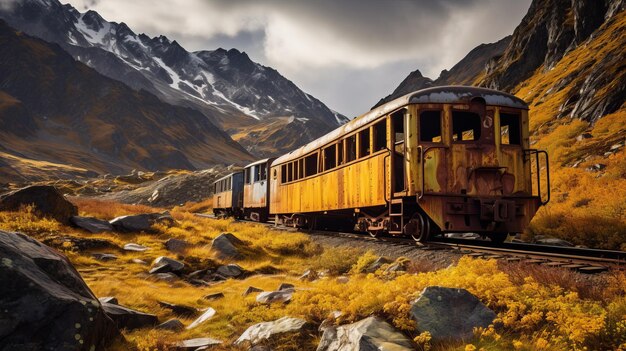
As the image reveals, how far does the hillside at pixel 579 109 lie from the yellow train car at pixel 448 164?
4.42 meters

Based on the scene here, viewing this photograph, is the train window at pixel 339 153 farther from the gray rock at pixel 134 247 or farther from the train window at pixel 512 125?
the gray rock at pixel 134 247

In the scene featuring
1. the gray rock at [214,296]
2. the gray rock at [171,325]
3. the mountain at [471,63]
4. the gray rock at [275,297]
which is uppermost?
the mountain at [471,63]

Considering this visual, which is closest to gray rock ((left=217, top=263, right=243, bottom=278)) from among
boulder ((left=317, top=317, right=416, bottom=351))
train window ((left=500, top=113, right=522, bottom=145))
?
boulder ((left=317, top=317, right=416, bottom=351))

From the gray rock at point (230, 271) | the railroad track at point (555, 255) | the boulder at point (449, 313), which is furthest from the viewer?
the gray rock at point (230, 271)

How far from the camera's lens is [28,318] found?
13.8ft

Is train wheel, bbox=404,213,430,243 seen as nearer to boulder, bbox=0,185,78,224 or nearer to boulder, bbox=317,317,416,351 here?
boulder, bbox=317,317,416,351

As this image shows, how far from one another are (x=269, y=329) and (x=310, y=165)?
41.6 feet

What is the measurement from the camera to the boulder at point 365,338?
4188mm

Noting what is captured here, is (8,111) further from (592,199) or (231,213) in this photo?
(592,199)

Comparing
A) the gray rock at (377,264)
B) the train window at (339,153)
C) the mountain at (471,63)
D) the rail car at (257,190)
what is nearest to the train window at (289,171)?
the rail car at (257,190)

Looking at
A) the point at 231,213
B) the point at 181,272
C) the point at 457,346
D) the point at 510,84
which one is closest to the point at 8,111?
the point at 231,213

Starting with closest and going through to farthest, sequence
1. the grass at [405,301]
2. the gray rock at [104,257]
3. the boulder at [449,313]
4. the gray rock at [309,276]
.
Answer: the grass at [405,301] < the boulder at [449,313] < the gray rock at [309,276] < the gray rock at [104,257]

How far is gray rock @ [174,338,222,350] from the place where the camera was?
514 centimetres

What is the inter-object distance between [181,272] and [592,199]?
16090 mm
